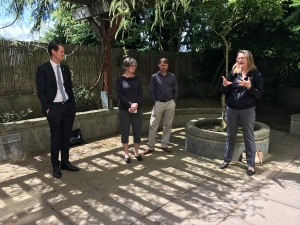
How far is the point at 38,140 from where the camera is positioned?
4.55 metres

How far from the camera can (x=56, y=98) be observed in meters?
3.44

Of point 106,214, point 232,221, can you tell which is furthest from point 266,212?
point 106,214

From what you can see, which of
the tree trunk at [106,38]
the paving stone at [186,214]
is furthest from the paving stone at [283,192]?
the tree trunk at [106,38]

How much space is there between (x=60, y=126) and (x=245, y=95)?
258 centimetres

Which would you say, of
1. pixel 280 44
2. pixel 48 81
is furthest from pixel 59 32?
pixel 280 44

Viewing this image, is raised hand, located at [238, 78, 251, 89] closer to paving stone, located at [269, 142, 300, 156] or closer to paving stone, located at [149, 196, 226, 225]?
paving stone, located at [149, 196, 226, 225]

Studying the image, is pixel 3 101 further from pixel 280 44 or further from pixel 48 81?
pixel 280 44

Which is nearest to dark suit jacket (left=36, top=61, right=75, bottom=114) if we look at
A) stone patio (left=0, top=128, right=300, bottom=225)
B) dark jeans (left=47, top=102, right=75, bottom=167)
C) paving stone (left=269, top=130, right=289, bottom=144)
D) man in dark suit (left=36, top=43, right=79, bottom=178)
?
man in dark suit (left=36, top=43, right=79, bottom=178)

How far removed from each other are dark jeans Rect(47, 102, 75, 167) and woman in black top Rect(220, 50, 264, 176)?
222 centimetres

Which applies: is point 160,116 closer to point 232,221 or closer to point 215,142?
point 215,142

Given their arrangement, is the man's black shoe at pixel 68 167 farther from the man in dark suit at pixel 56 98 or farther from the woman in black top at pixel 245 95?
the woman in black top at pixel 245 95

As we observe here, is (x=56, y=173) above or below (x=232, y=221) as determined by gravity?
above

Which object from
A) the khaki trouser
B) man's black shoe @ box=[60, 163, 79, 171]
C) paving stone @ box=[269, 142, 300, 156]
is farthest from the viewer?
paving stone @ box=[269, 142, 300, 156]

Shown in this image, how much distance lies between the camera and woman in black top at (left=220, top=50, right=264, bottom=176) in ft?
11.4
